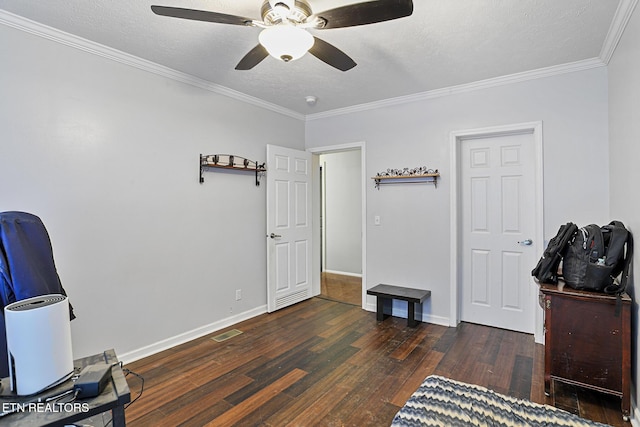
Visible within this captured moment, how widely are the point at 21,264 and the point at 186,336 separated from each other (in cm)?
178

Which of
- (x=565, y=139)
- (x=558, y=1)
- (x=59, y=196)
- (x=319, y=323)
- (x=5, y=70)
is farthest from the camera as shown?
(x=319, y=323)

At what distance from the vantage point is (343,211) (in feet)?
20.5

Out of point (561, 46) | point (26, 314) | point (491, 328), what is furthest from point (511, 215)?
point (26, 314)

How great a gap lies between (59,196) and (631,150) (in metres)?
3.87

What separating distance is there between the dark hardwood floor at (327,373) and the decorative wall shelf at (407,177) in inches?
61.9

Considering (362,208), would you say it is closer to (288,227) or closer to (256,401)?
(288,227)

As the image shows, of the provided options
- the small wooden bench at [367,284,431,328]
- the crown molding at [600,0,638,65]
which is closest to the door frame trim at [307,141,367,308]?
the small wooden bench at [367,284,431,328]

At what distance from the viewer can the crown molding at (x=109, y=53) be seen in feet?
7.38

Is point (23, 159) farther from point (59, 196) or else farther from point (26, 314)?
point (26, 314)

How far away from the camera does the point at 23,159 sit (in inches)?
90.0

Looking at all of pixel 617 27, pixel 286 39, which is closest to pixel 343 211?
pixel 617 27

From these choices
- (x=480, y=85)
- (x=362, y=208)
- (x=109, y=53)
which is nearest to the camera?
(x=109, y=53)

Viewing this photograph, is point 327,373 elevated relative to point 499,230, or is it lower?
Result: lower

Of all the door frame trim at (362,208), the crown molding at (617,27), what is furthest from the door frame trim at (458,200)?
the door frame trim at (362,208)
